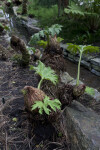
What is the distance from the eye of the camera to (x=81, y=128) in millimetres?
1767

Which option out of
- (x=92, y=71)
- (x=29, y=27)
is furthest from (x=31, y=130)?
(x=29, y=27)

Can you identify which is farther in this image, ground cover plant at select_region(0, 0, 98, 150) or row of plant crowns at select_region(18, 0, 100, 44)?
row of plant crowns at select_region(18, 0, 100, 44)

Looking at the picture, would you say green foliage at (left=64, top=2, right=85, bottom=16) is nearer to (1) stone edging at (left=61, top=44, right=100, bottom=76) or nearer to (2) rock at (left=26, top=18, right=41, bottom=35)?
(1) stone edging at (left=61, top=44, right=100, bottom=76)

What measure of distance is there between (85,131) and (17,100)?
1089 mm

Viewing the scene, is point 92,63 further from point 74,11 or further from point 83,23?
point 83,23

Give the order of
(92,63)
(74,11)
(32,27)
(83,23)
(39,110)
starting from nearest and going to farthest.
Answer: (39,110)
(92,63)
(74,11)
(83,23)
(32,27)

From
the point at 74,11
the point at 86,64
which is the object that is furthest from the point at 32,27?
the point at 86,64

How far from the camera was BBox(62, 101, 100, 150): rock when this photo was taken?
1.60 metres

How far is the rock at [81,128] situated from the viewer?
1.60 m

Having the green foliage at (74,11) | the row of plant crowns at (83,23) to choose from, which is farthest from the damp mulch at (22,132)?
the row of plant crowns at (83,23)

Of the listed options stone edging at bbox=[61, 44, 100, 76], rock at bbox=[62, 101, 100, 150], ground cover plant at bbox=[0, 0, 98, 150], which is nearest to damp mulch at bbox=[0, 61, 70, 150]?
ground cover plant at bbox=[0, 0, 98, 150]

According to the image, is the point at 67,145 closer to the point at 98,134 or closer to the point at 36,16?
the point at 98,134

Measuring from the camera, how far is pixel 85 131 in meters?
1.72

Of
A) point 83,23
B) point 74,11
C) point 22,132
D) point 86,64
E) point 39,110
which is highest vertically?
point 74,11
